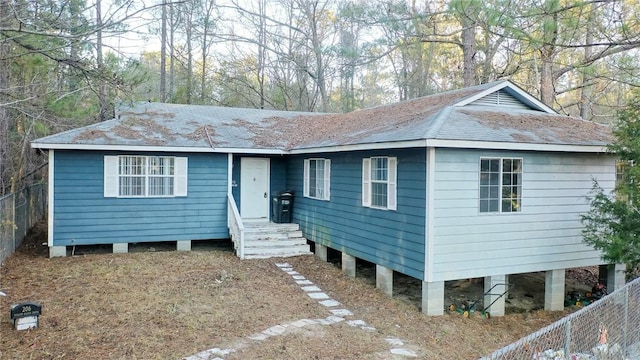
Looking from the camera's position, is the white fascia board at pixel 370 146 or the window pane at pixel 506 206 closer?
the white fascia board at pixel 370 146

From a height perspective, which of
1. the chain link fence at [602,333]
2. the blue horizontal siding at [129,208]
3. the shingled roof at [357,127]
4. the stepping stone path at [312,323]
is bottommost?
the stepping stone path at [312,323]

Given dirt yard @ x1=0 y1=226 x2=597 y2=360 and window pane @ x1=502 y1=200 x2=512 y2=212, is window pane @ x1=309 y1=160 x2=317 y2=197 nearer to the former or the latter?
dirt yard @ x1=0 y1=226 x2=597 y2=360

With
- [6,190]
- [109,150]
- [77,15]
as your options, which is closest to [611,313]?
[77,15]

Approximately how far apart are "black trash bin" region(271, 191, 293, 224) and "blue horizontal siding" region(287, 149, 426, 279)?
171mm

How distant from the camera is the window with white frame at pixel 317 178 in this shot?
11.3 m

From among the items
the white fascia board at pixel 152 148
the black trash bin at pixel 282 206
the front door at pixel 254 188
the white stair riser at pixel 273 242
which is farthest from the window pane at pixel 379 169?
the front door at pixel 254 188

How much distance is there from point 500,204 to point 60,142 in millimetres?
9482

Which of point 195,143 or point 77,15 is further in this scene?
point 195,143

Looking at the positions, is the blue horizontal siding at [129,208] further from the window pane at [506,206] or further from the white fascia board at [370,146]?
the window pane at [506,206]

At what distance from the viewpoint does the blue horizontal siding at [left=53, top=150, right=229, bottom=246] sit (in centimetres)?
1097

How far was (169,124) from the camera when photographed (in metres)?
12.9

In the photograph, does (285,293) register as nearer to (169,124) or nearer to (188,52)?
(169,124)

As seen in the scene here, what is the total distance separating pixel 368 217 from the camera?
375 inches

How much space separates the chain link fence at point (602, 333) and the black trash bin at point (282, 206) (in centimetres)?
803
